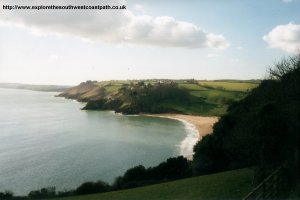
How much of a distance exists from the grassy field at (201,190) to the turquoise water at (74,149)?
16197 mm

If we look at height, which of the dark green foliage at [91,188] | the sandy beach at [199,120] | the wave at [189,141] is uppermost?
the dark green foliage at [91,188]

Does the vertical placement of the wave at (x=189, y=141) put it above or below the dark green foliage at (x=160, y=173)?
below

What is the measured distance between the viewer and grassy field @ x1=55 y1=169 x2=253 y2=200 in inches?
747

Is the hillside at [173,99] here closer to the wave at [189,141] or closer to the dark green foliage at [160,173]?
the wave at [189,141]

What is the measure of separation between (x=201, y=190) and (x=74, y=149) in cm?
4003

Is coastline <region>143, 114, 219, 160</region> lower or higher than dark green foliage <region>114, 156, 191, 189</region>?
lower

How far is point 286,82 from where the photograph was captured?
22719 mm

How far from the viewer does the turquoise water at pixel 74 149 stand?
41.5 m

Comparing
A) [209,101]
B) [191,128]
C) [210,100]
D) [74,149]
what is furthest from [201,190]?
[210,100]

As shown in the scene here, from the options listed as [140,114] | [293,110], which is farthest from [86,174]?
[140,114]

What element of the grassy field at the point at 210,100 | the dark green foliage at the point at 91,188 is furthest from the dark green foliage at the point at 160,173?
the grassy field at the point at 210,100

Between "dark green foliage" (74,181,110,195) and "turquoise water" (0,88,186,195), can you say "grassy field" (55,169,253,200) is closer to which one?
"dark green foliage" (74,181,110,195)

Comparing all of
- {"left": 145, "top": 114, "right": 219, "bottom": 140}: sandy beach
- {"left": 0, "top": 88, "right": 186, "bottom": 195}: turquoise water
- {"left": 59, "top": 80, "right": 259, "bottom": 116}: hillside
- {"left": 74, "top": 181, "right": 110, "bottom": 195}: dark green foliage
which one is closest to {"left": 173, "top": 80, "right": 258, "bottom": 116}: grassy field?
{"left": 59, "top": 80, "right": 259, "bottom": 116}: hillside

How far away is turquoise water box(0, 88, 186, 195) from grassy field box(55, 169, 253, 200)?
16.2 metres
